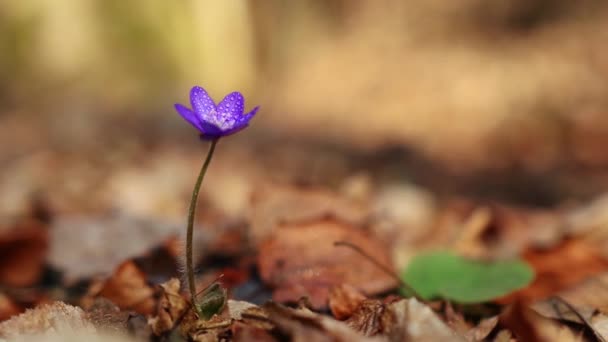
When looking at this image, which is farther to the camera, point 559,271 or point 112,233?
point 112,233

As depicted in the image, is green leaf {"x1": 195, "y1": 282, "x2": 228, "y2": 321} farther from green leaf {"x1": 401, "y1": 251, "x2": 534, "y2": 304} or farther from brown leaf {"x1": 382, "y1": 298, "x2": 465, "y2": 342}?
green leaf {"x1": 401, "y1": 251, "x2": 534, "y2": 304}

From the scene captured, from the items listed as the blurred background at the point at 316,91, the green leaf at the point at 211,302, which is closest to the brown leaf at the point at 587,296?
the green leaf at the point at 211,302

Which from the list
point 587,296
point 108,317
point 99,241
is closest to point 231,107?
point 108,317

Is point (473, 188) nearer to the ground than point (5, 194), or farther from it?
nearer to the ground

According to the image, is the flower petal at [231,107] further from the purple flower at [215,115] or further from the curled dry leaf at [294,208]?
the curled dry leaf at [294,208]

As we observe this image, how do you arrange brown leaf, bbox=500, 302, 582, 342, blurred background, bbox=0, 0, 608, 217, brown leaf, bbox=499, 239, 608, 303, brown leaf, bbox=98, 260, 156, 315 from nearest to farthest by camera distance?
brown leaf, bbox=500, 302, 582, 342, brown leaf, bbox=98, 260, 156, 315, brown leaf, bbox=499, 239, 608, 303, blurred background, bbox=0, 0, 608, 217

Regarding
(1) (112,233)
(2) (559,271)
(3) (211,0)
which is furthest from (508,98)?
(1) (112,233)

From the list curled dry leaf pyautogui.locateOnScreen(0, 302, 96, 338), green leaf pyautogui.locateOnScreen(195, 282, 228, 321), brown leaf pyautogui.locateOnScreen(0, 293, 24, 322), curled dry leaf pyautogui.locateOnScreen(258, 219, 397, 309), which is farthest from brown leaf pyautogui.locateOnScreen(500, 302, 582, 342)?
brown leaf pyautogui.locateOnScreen(0, 293, 24, 322)

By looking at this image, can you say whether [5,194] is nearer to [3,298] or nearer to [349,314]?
[3,298]
